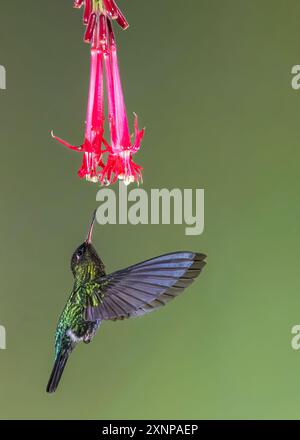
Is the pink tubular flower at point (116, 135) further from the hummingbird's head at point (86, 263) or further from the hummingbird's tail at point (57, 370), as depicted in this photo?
the hummingbird's tail at point (57, 370)

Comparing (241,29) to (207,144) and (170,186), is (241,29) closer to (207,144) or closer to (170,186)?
(207,144)

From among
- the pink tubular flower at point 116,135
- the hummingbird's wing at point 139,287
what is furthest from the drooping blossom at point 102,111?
the hummingbird's wing at point 139,287

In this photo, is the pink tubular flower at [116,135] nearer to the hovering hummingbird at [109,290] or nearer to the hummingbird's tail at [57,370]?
the hovering hummingbird at [109,290]

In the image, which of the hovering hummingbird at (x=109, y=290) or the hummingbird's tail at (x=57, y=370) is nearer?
the hovering hummingbird at (x=109, y=290)

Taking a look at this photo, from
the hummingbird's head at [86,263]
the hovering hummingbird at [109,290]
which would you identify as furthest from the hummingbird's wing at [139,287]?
the hummingbird's head at [86,263]

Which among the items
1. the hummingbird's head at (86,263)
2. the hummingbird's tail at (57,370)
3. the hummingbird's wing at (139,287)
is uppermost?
the hummingbird's head at (86,263)

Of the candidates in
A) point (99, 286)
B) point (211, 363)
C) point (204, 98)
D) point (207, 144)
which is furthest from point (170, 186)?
point (211, 363)

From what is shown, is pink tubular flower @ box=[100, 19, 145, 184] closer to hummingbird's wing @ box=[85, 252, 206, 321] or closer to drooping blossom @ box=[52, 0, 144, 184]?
drooping blossom @ box=[52, 0, 144, 184]

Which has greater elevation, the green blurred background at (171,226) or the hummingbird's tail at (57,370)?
the green blurred background at (171,226)

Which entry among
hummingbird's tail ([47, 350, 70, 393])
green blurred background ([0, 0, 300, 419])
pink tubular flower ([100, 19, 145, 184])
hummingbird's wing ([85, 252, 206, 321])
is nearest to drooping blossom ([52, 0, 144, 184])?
pink tubular flower ([100, 19, 145, 184])
